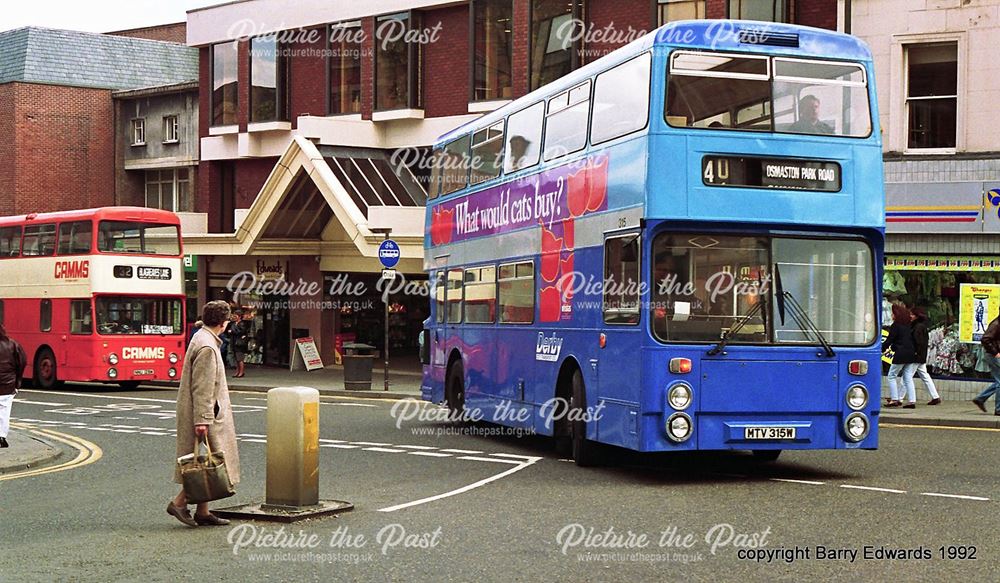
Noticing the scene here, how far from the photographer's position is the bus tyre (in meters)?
15.1

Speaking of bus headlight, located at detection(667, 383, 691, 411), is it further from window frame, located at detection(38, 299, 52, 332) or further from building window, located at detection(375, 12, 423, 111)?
building window, located at detection(375, 12, 423, 111)

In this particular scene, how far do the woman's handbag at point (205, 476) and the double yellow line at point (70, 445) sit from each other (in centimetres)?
533

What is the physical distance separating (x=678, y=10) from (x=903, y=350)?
10.9 m

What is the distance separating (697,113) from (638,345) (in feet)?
7.43

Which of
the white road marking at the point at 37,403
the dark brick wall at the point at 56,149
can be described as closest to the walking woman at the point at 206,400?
the white road marking at the point at 37,403

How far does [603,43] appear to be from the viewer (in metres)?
32.6

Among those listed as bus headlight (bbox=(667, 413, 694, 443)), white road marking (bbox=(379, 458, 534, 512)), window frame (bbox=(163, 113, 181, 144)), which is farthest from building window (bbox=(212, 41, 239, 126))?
bus headlight (bbox=(667, 413, 694, 443))

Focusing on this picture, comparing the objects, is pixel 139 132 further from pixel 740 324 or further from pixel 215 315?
pixel 215 315

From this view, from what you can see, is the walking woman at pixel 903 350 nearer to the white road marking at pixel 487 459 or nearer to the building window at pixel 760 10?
the building window at pixel 760 10

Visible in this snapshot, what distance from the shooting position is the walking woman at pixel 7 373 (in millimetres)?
17922

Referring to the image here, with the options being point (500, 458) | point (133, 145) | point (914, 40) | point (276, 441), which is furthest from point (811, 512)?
point (133, 145)

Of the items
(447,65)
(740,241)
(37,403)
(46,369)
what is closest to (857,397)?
(740,241)

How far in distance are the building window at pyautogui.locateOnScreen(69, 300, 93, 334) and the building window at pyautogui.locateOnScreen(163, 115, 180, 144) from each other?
59.2 feet

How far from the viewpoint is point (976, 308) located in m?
24.9
